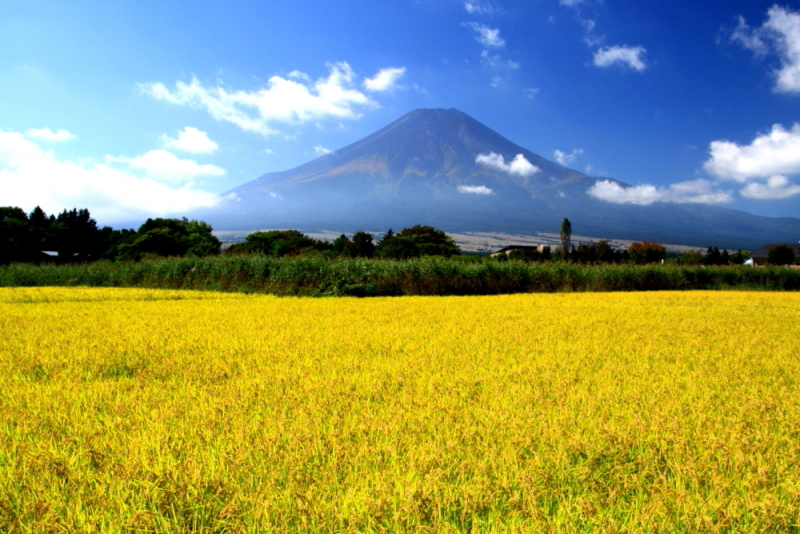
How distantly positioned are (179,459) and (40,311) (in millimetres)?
10038

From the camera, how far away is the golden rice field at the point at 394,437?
2133 millimetres

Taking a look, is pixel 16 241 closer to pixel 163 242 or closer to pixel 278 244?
pixel 163 242

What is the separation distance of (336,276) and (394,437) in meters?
14.1

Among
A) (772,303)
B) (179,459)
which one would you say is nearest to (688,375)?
(179,459)

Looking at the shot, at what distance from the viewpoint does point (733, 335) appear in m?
8.00

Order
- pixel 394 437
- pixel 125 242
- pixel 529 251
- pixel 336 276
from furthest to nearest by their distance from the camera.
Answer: pixel 529 251 < pixel 125 242 < pixel 336 276 < pixel 394 437

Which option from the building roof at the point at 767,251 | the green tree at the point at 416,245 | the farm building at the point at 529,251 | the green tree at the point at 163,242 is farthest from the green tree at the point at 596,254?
the green tree at the point at 163,242

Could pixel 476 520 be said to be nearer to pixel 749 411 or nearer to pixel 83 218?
pixel 749 411

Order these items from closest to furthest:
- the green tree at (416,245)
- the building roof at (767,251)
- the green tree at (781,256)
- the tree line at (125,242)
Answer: the tree line at (125,242), the green tree at (416,245), the green tree at (781,256), the building roof at (767,251)

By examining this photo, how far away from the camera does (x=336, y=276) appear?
55.0 feet

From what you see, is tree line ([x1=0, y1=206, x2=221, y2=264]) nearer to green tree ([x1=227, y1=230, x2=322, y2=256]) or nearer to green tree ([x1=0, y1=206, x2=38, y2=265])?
green tree ([x1=0, y1=206, x2=38, y2=265])

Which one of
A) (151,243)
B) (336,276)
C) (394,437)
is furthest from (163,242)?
(394,437)

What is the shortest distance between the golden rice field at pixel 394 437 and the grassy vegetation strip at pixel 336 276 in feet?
34.2

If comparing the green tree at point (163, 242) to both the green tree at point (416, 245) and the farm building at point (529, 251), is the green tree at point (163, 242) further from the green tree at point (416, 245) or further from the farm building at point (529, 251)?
the farm building at point (529, 251)
